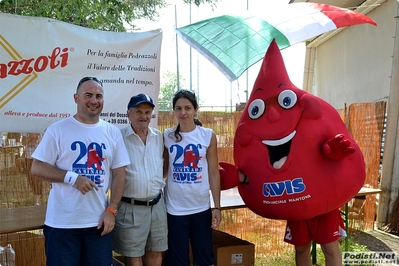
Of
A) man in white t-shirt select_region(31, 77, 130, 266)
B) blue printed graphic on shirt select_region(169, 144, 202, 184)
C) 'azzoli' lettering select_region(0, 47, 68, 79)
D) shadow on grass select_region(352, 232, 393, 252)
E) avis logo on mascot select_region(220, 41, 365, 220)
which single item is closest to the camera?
man in white t-shirt select_region(31, 77, 130, 266)

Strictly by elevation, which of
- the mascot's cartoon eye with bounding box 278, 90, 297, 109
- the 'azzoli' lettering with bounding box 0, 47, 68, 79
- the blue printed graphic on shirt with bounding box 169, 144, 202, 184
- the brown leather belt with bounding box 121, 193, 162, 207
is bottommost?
the brown leather belt with bounding box 121, 193, 162, 207

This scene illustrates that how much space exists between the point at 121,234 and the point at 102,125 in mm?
743

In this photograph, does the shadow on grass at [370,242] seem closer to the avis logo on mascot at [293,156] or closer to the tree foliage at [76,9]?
the avis logo on mascot at [293,156]

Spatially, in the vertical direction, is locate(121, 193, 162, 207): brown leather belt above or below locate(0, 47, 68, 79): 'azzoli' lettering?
below

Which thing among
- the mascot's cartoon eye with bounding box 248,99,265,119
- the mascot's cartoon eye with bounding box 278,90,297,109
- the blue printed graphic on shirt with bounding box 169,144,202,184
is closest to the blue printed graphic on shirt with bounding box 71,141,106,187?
the blue printed graphic on shirt with bounding box 169,144,202,184

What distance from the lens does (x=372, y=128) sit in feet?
18.8

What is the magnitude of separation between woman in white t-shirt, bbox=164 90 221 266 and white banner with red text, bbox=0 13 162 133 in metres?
0.85

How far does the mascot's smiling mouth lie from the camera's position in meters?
3.15

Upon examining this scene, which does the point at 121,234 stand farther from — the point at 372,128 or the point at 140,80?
the point at 372,128

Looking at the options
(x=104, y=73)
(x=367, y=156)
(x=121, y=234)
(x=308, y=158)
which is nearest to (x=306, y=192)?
(x=308, y=158)

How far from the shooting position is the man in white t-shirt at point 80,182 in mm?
2426

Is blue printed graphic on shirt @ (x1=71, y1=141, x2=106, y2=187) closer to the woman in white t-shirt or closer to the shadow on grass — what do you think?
the woman in white t-shirt

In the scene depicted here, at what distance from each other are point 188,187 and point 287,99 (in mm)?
1029

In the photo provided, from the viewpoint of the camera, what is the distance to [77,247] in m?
2.49
